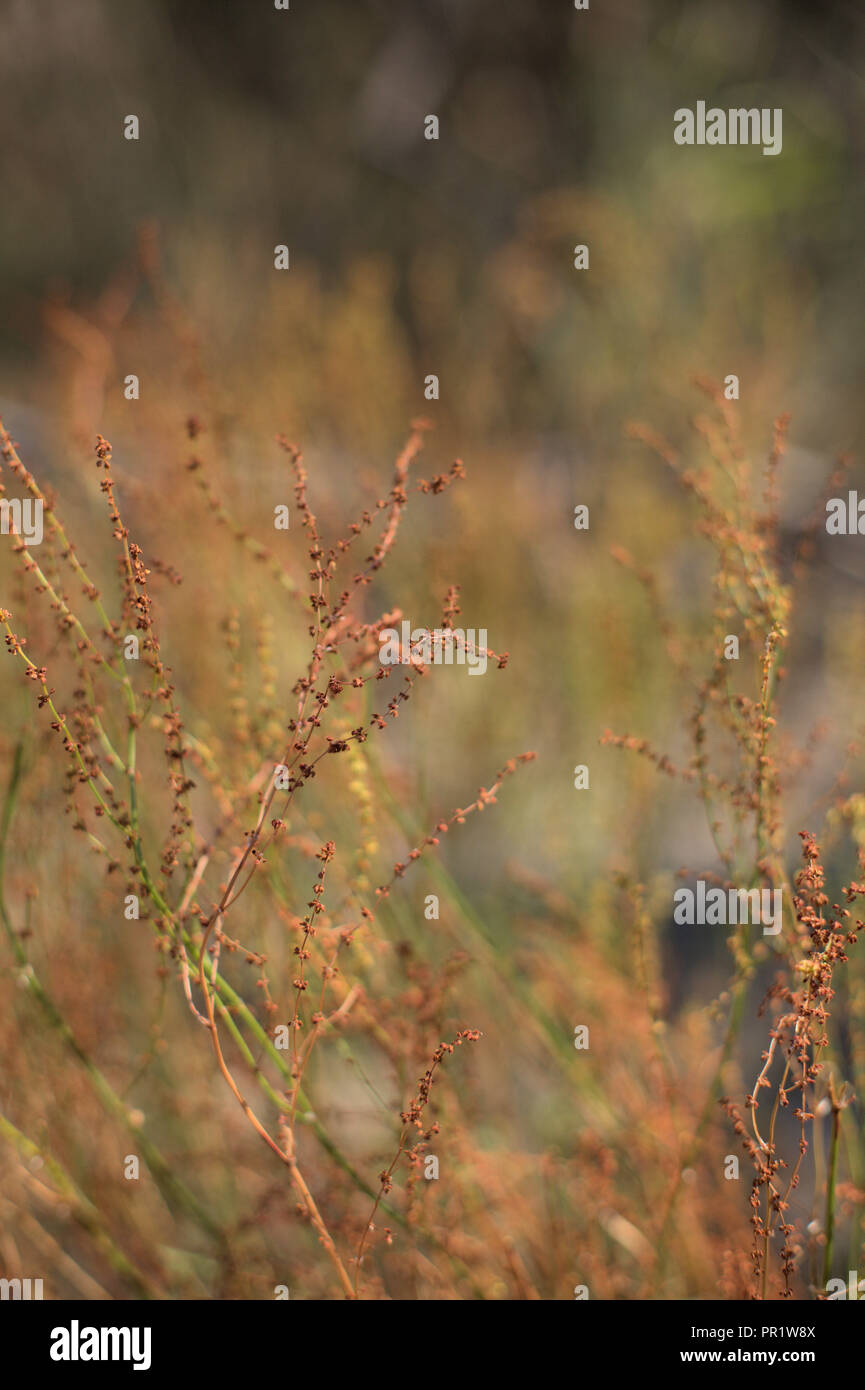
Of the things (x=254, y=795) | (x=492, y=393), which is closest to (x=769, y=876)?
(x=254, y=795)

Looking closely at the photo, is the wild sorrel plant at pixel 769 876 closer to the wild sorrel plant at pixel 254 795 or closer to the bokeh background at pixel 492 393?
the bokeh background at pixel 492 393

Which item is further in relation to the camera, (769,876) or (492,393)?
(492,393)

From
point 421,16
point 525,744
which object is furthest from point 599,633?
point 421,16

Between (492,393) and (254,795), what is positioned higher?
(492,393)

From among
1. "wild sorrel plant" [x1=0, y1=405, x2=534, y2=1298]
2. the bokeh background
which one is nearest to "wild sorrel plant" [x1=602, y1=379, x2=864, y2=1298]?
the bokeh background

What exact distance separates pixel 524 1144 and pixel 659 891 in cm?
95

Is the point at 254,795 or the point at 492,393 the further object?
the point at 492,393

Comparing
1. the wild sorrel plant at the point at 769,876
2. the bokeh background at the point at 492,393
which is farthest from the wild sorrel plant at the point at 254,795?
the wild sorrel plant at the point at 769,876

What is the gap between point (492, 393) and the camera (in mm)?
3633

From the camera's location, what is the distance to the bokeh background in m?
1.88

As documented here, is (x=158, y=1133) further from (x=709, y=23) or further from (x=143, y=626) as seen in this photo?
(x=709, y=23)

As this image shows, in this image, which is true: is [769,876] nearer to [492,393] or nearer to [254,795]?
[254,795]

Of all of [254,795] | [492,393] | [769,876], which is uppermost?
[492,393]

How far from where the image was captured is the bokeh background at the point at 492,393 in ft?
6.17
